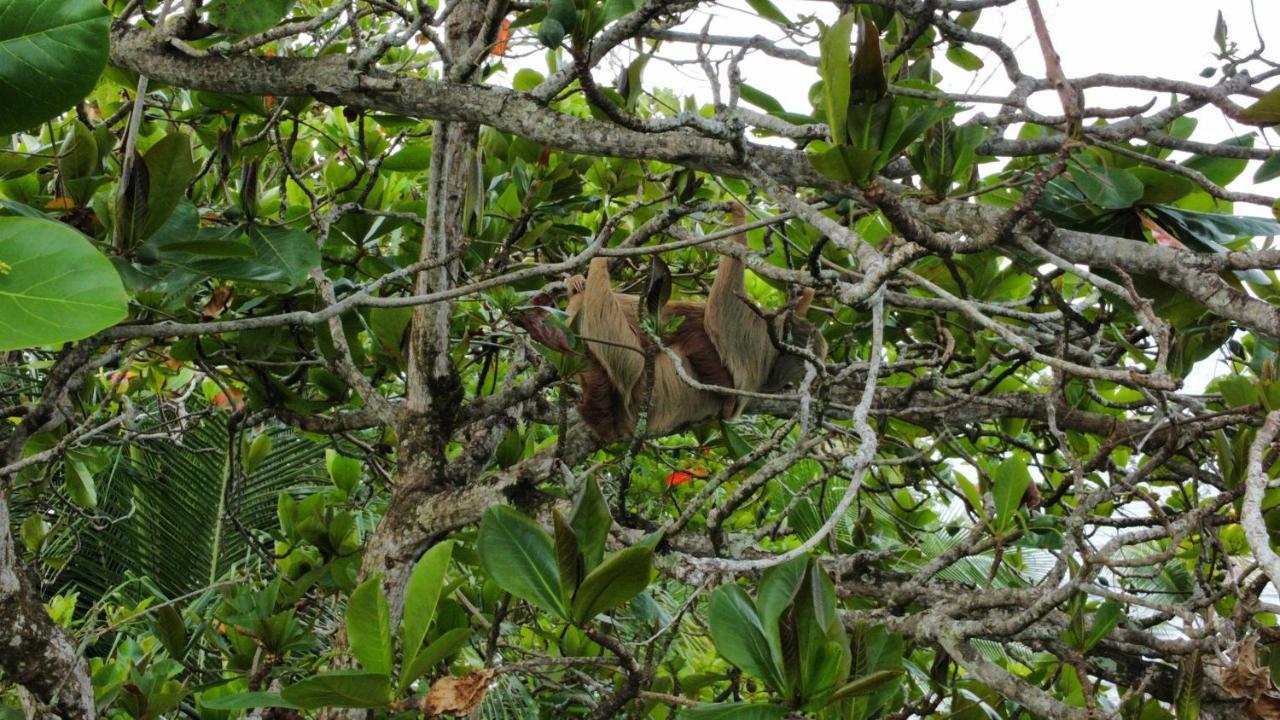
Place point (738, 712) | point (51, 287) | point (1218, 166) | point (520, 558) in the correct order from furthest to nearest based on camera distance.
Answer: point (1218, 166)
point (520, 558)
point (738, 712)
point (51, 287)

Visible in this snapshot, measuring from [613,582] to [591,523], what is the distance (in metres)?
0.18

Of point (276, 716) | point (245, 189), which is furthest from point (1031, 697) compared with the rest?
point (245, 189)

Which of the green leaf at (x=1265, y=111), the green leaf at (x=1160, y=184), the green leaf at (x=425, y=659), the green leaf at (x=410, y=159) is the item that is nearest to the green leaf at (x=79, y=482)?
the green leaf at (x=410, y=159)

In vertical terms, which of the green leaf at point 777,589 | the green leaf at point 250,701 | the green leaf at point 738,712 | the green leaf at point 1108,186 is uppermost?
the green leaf at point 1108,186

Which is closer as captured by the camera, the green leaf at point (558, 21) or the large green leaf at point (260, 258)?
the green leaf at point (558, 21)

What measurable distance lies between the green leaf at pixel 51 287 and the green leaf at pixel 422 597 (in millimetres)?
785

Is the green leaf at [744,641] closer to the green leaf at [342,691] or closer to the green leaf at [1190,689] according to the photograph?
the green leaf at [342,691]

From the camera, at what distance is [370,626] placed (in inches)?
65.2

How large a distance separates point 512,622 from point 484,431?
1781 millimetres

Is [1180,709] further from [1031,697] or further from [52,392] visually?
[52,392]

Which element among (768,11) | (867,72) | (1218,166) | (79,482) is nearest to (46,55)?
(867,72)

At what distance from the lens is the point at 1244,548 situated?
12.7 feet

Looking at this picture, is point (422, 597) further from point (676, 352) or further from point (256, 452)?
point (676, 352)

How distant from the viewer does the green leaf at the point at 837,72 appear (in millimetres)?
1633
